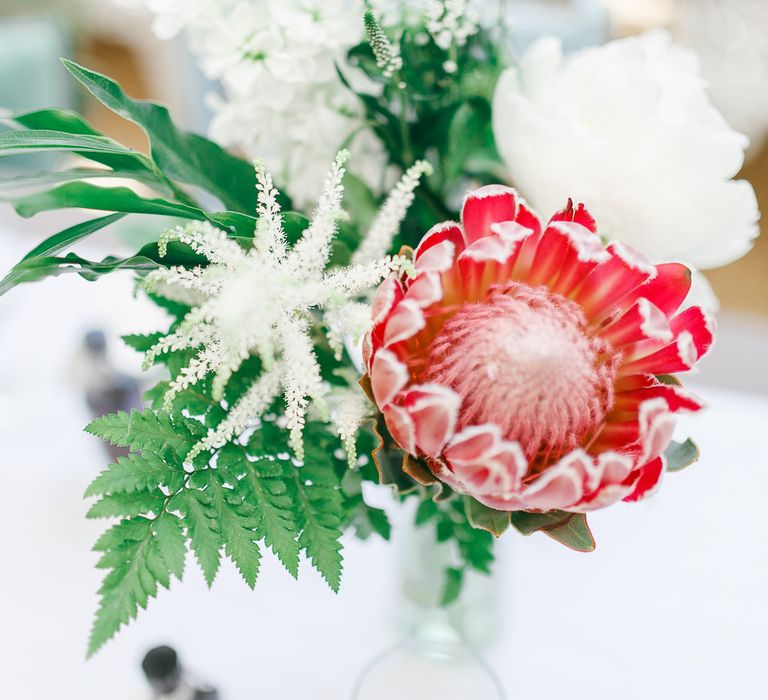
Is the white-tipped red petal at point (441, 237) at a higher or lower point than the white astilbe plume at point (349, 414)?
higher

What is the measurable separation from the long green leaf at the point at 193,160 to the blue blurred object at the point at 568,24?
0.99 m

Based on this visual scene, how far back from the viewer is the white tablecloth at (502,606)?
58cm

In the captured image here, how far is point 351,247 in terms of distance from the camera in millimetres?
438

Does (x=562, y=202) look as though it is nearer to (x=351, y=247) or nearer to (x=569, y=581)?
(x=351, y=247)

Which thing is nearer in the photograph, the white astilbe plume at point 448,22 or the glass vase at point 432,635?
the white astilbe plume at point 448,22

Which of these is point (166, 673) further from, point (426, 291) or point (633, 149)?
point (633, 149)

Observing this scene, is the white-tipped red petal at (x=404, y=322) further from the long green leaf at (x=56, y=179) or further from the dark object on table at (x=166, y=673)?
the dark object on table at (x=166, y=673)

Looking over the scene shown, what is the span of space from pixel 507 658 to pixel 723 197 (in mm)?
407

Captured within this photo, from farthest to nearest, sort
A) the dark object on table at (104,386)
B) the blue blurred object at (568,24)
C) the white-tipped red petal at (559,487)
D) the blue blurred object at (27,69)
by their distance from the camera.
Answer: the blue blurred object at (27,69) < the blue blurred object at (568,24) < the dark object on table at (104,386) < the white-tipped red petal at (559,487)

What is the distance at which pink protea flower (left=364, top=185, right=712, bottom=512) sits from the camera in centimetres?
29

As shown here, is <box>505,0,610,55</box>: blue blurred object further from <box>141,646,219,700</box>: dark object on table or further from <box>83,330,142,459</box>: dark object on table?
<box>141,646,219,700</box>: dark object on table

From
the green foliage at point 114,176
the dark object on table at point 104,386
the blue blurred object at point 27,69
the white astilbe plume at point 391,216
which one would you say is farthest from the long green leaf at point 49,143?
the blue blurred object at point 27,69

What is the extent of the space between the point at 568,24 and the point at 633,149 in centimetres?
106

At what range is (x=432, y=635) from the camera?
0.60m
